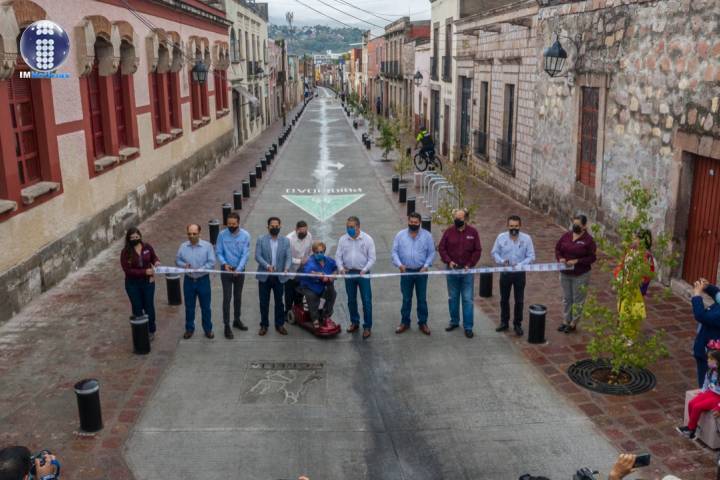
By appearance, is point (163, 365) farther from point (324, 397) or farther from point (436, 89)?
point (436, 89)

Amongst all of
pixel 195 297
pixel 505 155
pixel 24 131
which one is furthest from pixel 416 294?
pixel 505 155

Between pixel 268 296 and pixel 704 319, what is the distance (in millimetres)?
5355

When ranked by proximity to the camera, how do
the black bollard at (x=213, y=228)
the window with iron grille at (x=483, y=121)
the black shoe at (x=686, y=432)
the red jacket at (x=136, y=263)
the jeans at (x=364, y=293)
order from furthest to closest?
the window with iron grille at (x=483, y=121), the black bollard at (x=213, y=228), the jeans at (x=364, y=293), the red jacket at (x=136, y=263), the black shoe at (x=686, y=432)

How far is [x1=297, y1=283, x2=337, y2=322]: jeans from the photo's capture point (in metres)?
8.90

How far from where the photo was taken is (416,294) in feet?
29.7

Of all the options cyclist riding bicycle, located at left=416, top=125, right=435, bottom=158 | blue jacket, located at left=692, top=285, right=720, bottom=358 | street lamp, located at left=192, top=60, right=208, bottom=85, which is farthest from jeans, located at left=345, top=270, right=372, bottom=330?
cyclist riding bicycle, located at left=416, top=125, right=435, bottom=158

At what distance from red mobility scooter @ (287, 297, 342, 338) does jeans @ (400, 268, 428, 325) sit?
3.15ft

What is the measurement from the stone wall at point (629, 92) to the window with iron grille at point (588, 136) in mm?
166

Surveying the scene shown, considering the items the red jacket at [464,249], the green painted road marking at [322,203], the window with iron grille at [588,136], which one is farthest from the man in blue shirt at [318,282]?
the window with iron grille at [588,136]

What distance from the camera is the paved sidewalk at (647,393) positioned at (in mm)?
6113

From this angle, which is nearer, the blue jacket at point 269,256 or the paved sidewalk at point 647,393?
the paved sidewalk at point 647,393

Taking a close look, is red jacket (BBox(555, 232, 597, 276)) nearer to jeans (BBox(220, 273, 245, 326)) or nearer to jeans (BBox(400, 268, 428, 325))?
jeans (BBox(400, 268, 428, 325))

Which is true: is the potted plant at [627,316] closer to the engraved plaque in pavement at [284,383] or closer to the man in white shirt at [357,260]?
the man in white shirt at [357,260]

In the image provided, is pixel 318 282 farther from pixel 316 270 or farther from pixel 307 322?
pixel 307 322
